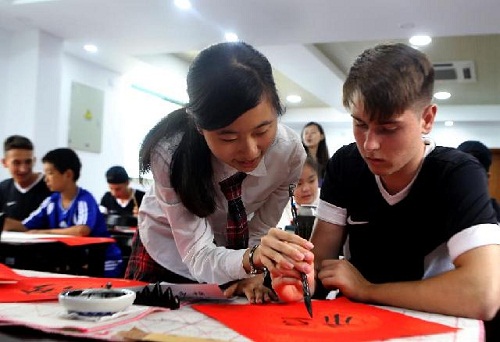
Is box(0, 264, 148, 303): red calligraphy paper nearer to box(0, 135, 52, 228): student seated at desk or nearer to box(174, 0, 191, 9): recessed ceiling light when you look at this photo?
box(0, 135, 52, 228): student seated at desk

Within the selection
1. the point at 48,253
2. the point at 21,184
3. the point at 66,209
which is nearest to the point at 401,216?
the point at 48,253

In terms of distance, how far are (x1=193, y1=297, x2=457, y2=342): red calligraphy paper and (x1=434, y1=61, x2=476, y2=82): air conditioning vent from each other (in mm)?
6367

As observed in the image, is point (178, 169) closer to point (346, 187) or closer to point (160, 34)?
point (346, 187)

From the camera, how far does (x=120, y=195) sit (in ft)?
17.8

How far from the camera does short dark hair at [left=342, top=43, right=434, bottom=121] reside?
106cm

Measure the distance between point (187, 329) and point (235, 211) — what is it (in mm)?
480

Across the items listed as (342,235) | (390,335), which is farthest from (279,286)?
(342,235)

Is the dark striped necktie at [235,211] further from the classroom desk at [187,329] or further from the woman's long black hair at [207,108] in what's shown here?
the classroom desk at [187,329]

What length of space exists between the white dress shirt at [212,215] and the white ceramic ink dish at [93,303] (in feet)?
0.95

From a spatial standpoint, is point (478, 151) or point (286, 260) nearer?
point (286, 260)

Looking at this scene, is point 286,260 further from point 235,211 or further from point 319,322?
point 235,211

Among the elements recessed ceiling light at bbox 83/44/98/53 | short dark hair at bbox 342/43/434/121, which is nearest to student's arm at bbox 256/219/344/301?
short dark hair at bbox 342/43/434/121

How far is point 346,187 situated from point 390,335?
564 mm

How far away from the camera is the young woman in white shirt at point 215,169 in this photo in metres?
0.99
